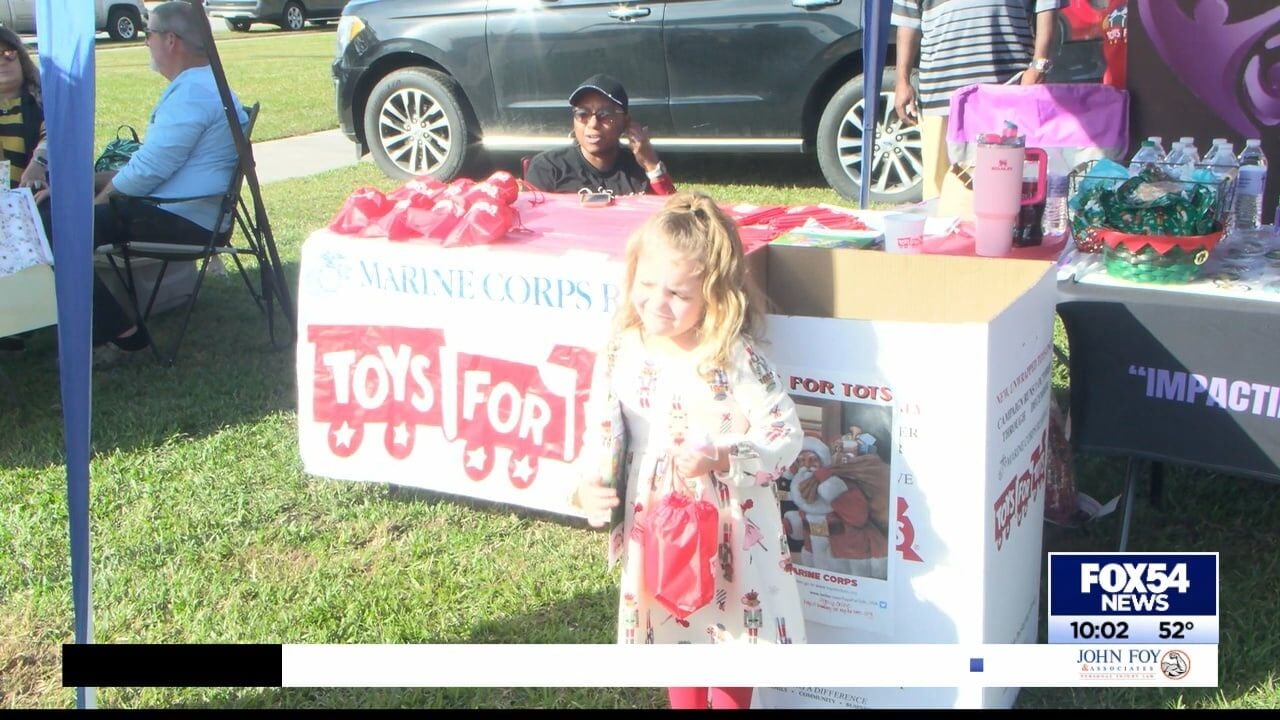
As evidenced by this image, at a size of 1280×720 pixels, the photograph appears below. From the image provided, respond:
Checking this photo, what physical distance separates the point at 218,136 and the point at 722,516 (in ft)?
11.8

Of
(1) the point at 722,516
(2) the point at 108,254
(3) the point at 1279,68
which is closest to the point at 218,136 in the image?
(2) the point at 108,254

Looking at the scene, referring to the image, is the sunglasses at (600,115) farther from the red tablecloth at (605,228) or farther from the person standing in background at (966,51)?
the person standing in background at (966,51)

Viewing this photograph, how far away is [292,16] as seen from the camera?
24266 millimetres

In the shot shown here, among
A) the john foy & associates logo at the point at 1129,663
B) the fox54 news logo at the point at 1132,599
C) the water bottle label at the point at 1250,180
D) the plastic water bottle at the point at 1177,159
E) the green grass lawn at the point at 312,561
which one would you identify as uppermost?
the plastic water bottle at the point at 1177,159

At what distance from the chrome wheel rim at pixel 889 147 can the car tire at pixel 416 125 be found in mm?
2695

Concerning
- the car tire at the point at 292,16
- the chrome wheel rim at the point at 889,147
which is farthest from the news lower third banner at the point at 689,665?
the car tire at the point at 292,16

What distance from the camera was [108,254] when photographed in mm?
4887

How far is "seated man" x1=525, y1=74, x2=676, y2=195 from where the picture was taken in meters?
4.16

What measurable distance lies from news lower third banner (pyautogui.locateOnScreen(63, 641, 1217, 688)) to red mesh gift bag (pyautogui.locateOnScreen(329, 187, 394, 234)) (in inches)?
52.8

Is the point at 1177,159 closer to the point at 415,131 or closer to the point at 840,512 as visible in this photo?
the point at 840,512

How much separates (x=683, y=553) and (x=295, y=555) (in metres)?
1.69

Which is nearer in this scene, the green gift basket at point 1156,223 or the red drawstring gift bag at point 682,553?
the red drawstring gift bag at point 682,553

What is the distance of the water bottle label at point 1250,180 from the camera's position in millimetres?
3111

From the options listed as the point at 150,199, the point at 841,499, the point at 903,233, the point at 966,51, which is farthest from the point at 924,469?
the point at 150,199
